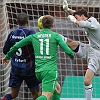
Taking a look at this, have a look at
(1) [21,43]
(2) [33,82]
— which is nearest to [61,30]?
(2) [33,82]

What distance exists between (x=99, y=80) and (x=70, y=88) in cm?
58

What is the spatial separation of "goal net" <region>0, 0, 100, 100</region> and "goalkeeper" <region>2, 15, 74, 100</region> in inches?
81.1

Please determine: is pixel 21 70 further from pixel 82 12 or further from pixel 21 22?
pixel 82 12

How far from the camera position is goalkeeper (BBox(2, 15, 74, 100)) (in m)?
7.86

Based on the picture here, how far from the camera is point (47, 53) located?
7957 mm

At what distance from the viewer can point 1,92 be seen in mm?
10125

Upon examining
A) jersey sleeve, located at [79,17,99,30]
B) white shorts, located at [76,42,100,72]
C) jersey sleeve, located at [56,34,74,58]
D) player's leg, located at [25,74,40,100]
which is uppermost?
jersey sleeve, located at [79,17,99,30]

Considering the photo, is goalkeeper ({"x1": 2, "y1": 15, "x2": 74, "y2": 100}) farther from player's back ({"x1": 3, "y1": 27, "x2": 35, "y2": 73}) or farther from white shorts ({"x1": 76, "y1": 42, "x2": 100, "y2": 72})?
white shorts ({"x1": 76, "y1": 42, "x2": 100, "y2": 72})

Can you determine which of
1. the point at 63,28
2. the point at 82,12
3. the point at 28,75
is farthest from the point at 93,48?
the point at 63,28

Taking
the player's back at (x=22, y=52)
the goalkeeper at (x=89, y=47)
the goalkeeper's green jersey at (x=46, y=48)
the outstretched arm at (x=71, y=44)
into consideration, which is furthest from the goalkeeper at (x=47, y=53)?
the outstretched arm at (x=71, y=44)

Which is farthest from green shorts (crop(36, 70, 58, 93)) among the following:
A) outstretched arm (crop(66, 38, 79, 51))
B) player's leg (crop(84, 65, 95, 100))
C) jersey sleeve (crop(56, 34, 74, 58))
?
outstretched arm (crop(66, 38, 79, 51))

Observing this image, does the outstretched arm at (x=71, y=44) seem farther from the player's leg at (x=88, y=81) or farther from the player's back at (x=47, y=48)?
the player's back at (x=47, y=48)

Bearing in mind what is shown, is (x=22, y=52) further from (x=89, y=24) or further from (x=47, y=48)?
(x=89, y=24)

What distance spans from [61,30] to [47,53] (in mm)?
2460
